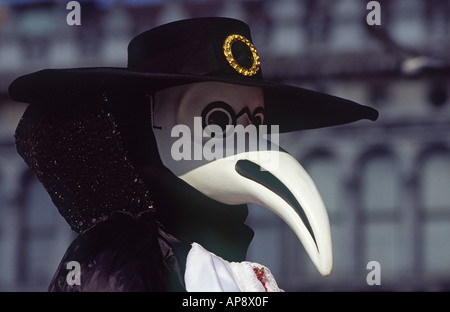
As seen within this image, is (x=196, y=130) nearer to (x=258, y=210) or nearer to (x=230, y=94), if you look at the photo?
(x=230, y=94)

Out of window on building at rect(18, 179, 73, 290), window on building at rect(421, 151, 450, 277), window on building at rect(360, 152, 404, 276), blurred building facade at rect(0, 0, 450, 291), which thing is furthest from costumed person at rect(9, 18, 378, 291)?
window on building at rect(18, 179, 73, 290)

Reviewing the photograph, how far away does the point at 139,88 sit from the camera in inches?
119

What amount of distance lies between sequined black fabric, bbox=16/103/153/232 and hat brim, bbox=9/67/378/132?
0.05 metres

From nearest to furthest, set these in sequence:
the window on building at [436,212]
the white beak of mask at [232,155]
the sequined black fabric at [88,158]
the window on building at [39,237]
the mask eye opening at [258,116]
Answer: the white beak of mask at [232,155] < the sequined black fabric at [88,158] < the mask eye opening at [258,116] < the window on building at [436,212] < the window on building at [39,237]

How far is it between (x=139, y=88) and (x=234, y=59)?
0.88 ft

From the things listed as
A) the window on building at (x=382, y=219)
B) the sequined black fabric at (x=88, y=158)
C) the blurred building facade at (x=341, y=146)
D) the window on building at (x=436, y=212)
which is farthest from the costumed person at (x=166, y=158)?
the window on building at (x=436, y=212)

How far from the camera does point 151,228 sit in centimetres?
293

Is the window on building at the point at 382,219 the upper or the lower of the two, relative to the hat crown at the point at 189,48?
lower

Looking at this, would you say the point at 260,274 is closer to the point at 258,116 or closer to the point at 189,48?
the point at 258,116

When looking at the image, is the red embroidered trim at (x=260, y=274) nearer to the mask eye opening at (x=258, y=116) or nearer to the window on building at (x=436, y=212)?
the mask eye opening at (x=258, y=116)

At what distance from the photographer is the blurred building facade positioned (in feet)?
55.1

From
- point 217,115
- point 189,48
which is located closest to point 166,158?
point 217,115

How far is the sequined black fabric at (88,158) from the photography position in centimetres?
299
